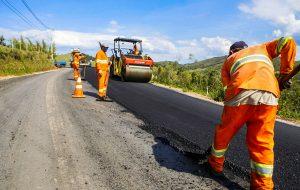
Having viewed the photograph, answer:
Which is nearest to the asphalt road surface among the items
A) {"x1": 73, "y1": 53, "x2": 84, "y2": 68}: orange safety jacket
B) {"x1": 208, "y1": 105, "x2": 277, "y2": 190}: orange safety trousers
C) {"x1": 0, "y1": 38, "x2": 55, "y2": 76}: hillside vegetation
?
{"x1": 208, "y1": 105, "x2": 277, "y2": 190}: orange safety trousers

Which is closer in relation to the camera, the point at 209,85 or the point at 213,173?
the point at 213,173

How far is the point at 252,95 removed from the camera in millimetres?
4199

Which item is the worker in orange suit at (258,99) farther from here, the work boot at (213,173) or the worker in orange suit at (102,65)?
the worker in orange suit at (102,65)

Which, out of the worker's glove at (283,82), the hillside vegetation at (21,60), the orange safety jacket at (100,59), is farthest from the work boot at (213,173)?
the hillside vegetation at (21,60)

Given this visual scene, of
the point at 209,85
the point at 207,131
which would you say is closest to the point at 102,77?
the point at 207,131

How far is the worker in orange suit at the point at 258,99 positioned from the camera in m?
4.13

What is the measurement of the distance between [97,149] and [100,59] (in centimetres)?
669

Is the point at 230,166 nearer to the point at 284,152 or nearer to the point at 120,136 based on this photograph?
the point at 284,152

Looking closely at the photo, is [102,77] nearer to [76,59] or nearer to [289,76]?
[76,59]

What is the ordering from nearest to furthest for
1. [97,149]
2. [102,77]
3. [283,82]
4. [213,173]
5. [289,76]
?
[289,76]
[283,82]
[213,173]
[97,149]
[102,77]

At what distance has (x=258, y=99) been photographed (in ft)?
13.7

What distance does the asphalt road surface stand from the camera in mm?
4383

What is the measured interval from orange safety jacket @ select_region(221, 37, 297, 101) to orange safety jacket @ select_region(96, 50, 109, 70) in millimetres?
7952

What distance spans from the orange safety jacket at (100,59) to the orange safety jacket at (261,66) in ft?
26.1
